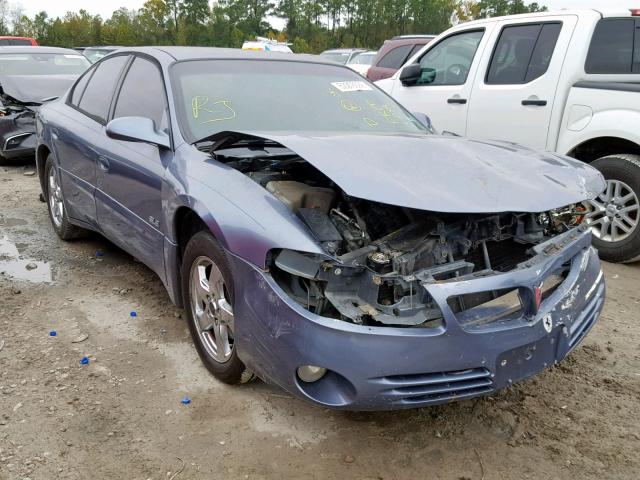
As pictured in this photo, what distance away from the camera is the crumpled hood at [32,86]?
818 centimetres

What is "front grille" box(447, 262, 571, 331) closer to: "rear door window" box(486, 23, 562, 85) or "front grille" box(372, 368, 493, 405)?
"front grille" box(372, 368, 493, 405)

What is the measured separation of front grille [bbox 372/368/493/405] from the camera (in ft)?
7.32

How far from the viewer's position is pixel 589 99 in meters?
5.01

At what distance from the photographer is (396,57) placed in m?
9.42

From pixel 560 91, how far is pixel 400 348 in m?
3.88

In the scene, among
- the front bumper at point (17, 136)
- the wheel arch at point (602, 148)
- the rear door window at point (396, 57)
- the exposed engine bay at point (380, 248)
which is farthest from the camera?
the rear door window at point (396, 57)

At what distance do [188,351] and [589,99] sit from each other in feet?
12.6

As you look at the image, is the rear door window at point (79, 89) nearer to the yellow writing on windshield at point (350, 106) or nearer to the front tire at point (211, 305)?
the yellow writing on windshield at point (350, 106)

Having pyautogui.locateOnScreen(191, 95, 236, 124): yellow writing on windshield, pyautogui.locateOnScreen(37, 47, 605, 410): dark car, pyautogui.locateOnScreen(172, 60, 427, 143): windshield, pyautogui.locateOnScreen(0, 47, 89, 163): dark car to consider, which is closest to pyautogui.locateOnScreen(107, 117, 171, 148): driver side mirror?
pyautogui.locateOnScreen(37, 47, 605, 410): dark car

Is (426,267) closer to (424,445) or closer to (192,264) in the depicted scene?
(424,445)

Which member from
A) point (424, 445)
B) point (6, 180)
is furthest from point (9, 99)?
point (424, 445)

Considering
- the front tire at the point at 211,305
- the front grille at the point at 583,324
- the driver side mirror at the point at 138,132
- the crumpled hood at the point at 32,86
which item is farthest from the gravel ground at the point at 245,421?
the crumpled hood at the point at 32,86

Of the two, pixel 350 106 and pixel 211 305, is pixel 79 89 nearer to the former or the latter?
pixel 350 106

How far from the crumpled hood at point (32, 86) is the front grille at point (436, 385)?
294 inches
